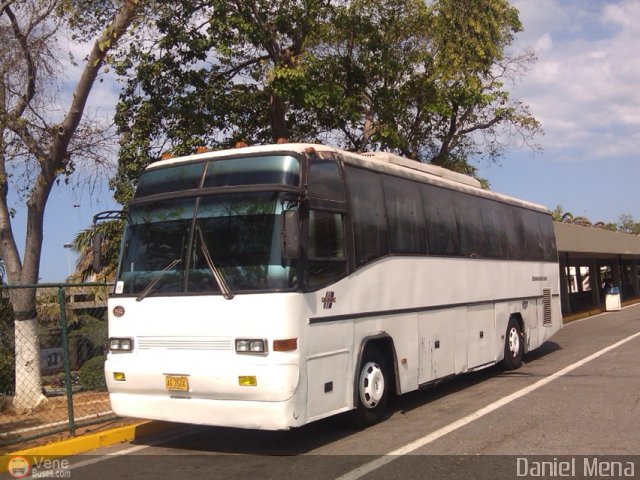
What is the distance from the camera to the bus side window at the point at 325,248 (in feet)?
23.7

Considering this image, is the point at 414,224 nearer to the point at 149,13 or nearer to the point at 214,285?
the point at 214,285

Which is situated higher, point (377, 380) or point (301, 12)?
point (301, 12)

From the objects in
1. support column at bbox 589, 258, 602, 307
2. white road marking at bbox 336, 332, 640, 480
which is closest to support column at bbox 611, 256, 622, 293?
support column at bbox 589, 258, 602, 307

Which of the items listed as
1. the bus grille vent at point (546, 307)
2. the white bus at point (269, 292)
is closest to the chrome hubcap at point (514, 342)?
the bus grille vent at point (546, 307)

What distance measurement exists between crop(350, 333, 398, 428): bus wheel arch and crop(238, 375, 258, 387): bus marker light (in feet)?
5.02

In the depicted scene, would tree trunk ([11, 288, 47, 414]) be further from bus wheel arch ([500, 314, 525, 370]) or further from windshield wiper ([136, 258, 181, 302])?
bus wheel arch ([500, 314, 525, 370])

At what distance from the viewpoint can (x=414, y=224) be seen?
9539 mm

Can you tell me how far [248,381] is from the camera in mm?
6664

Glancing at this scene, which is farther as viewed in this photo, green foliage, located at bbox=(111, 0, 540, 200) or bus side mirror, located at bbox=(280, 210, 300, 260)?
green foliage, located at bbox=(111, 0, 540, 200)

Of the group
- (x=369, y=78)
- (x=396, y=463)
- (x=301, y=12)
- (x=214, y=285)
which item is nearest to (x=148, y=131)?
(x=301, y=12)

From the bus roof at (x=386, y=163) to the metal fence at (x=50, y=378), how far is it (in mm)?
2701

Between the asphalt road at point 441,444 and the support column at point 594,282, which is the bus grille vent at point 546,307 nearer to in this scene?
the asphalt road at point 441,444

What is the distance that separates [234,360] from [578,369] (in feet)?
27.2

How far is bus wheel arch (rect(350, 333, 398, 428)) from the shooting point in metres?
7.92
